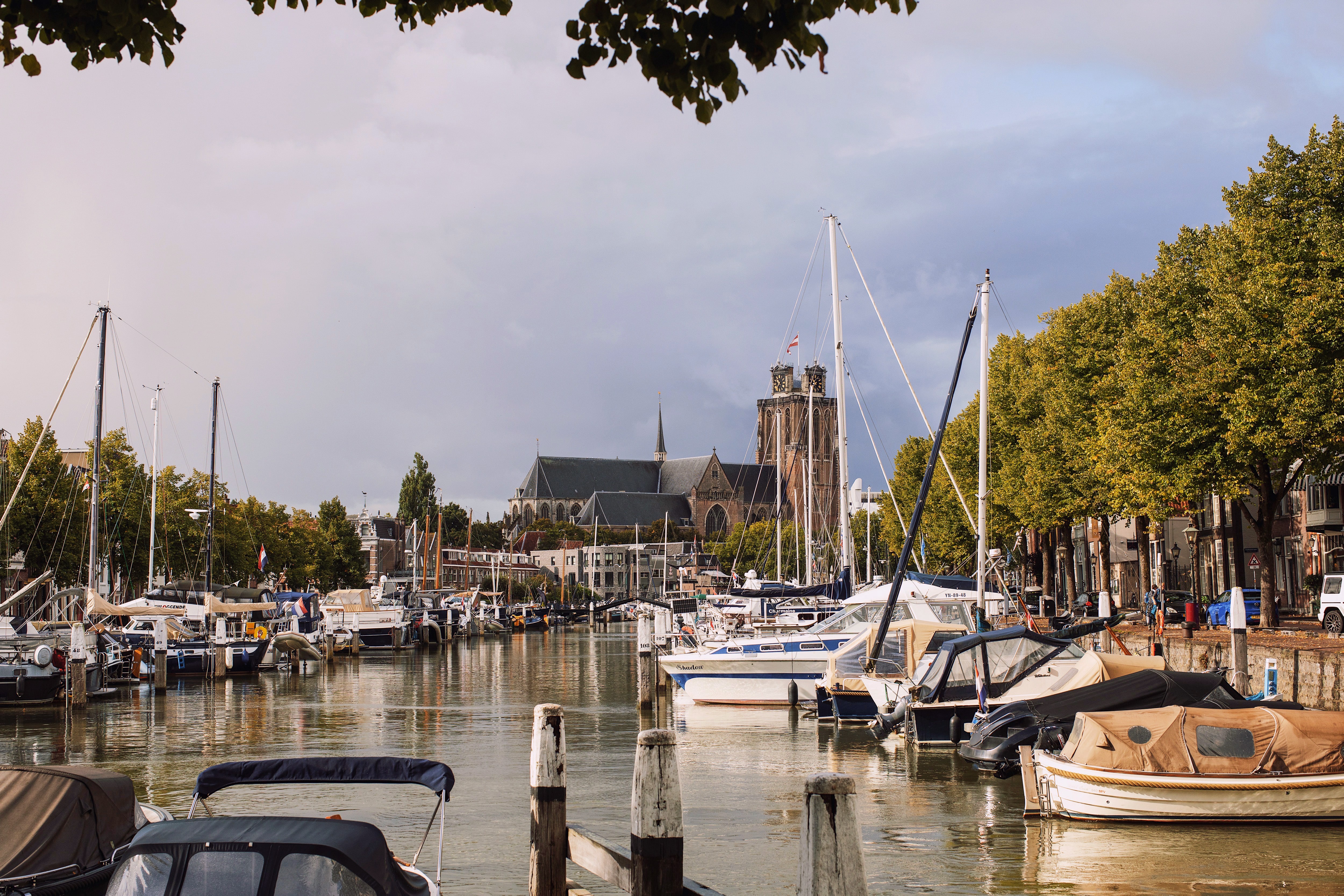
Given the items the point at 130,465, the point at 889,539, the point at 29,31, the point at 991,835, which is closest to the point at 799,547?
the point at 889,539

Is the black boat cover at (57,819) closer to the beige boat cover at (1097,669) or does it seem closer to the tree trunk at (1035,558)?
the beige boat cover at (1097,669)

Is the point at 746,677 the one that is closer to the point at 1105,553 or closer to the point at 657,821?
the point at 657,821

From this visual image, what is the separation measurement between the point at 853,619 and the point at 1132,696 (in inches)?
611

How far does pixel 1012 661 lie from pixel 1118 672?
2.25m

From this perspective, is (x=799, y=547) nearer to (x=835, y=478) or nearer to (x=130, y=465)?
(x=835, y=478)

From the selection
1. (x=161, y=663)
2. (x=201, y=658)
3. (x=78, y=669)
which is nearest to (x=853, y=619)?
(x=78, y=669)

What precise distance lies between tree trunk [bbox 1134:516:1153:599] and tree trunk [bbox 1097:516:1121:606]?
1330mm

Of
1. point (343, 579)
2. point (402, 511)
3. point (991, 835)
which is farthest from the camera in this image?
point (402, 511)

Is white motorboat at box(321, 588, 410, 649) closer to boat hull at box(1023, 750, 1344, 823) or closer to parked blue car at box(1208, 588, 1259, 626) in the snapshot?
parked blue car at box(1208, 588, 1259, 626)

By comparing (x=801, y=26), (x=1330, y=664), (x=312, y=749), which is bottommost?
(x=312, y=749)

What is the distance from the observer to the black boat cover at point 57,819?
968 centimetres

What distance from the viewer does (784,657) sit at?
32.6m

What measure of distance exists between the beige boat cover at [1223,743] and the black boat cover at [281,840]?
1085 centimetres

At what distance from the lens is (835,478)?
168125mm
